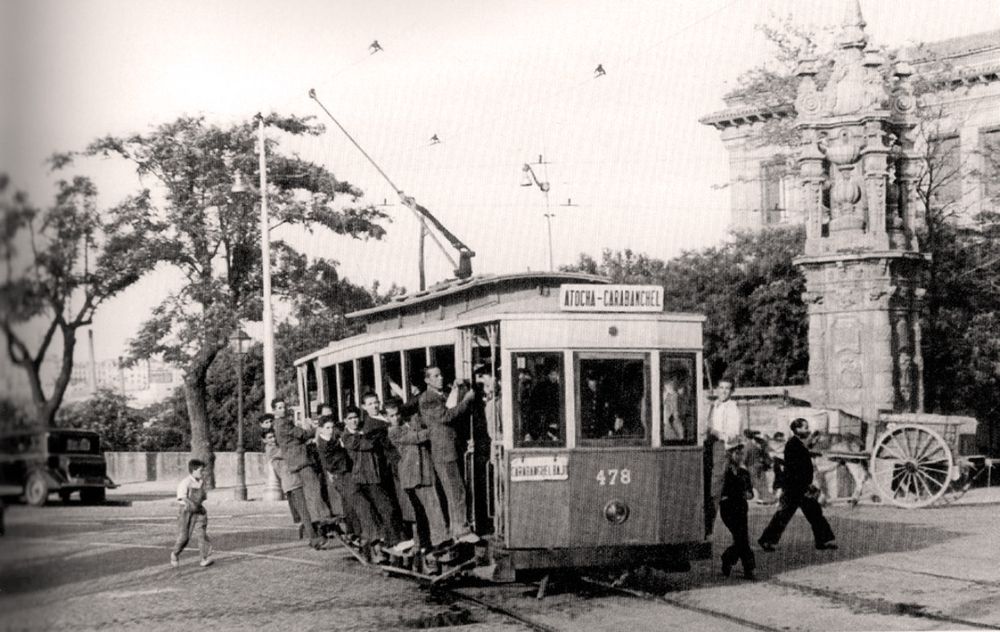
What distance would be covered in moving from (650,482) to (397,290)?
18.1 metres

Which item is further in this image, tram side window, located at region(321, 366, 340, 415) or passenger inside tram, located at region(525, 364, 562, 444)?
tram side window, located at region(321, 366, 340, 415)

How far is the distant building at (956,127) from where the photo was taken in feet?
91.9

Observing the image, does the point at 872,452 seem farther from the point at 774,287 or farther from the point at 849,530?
the point at 774,287

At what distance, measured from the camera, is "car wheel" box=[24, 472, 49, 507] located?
5.32 ft

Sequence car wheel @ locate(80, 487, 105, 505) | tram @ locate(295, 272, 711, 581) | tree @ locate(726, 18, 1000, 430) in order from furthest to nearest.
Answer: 1. tree @ locate(726, 18, 1000, 430)
2. tram @ locate(295, 272, 711, 581)
3. car wheel @ locate(80, 487, 105, 505)

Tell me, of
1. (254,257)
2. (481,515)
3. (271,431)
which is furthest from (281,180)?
(481,515)

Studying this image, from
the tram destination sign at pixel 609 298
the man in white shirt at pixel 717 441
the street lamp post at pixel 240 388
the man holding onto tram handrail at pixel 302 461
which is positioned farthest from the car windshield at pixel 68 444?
the street lamp post at pixel 240 388

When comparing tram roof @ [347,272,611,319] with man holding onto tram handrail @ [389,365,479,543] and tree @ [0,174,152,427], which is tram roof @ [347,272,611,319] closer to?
man holding onto tram handrail @ [389,365,479,543]

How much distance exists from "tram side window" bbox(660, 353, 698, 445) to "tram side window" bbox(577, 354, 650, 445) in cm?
17

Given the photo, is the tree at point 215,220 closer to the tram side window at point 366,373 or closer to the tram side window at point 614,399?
the tram side window at point 366,373

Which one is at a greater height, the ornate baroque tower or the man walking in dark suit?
the ornate baroque tower

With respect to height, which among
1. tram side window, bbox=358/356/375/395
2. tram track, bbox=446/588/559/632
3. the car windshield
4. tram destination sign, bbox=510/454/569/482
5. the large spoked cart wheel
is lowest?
tram track, bbox=446/588/559/632

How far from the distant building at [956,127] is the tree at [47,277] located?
24322mm

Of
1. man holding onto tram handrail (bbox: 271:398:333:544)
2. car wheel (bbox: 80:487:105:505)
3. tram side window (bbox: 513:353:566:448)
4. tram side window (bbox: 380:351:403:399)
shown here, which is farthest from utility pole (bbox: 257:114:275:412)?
car wheel (bbox: 80:487:105:505)
